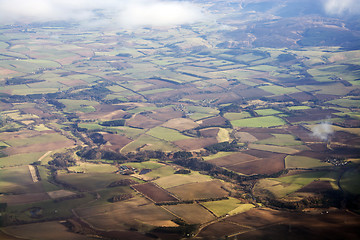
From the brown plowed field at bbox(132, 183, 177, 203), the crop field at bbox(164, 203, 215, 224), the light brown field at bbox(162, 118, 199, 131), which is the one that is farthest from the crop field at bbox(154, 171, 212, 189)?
the light brown field at bbox(162, 118, 199, 131)

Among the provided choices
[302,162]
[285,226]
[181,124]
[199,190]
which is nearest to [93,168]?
[199,190]

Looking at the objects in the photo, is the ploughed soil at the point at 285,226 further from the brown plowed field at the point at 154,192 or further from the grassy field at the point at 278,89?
the grassy field at the point at 278,89

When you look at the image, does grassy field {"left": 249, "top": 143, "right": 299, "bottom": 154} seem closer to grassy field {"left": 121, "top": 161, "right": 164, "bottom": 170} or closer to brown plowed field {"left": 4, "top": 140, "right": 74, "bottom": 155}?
grassy field {"left": 121, "top": 161, "right": 164, "bottom": 170}

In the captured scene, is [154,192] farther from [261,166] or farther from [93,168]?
[261,166]

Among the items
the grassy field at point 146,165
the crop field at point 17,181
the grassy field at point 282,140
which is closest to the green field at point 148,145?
the grassy field at point 146,165

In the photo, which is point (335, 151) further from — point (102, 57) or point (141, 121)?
point (102, 57)

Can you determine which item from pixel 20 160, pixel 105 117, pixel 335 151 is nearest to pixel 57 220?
pixel 20 160
